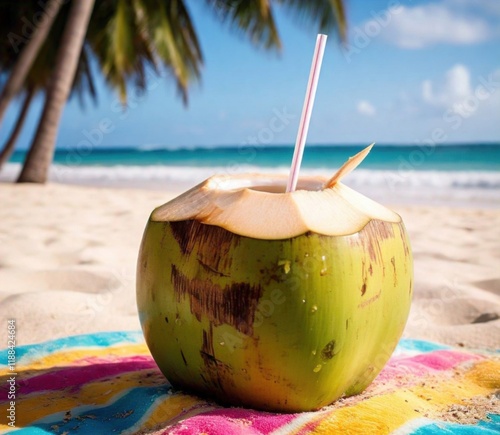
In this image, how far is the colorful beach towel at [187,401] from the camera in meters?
1.10

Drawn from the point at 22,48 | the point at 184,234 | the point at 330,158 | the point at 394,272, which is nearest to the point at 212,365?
the point at 184,234

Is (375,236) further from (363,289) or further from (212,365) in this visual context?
(212,365)

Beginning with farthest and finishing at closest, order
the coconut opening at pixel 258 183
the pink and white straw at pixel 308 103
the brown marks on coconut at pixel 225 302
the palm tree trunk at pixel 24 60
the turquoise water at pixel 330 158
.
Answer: the turquoise water at pixel 330 158 < the palm tree trunk at pixel 24 60 < the coconut opening at pixel 258 183 < the pink and white straw at pixel 308 103 < the brown marks on coconut at pixel 225 302

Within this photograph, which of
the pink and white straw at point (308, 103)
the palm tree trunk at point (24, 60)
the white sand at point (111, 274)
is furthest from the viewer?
the palm tree trunk at point (24, 60)

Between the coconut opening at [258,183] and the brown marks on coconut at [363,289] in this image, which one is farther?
the coconut opening at [258,183]

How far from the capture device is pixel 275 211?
3.50 ft

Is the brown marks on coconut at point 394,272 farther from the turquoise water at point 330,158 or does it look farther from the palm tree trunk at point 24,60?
the turquoise water at point 330,158

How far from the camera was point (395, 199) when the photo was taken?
6.82 m

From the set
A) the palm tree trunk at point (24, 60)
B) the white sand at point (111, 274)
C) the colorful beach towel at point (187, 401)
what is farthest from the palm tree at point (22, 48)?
the colorful beach towel at point (187, 401)

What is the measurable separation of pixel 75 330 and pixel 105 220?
2316 millimetres

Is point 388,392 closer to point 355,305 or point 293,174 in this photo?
point 355,305

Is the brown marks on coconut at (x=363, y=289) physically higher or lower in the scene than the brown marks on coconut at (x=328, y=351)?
higher

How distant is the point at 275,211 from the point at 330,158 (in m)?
20.2

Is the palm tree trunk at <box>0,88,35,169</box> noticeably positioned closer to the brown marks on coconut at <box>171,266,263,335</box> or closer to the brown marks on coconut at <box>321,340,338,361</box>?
the brown marks on coconut at <box>171,266,263,335</box>
